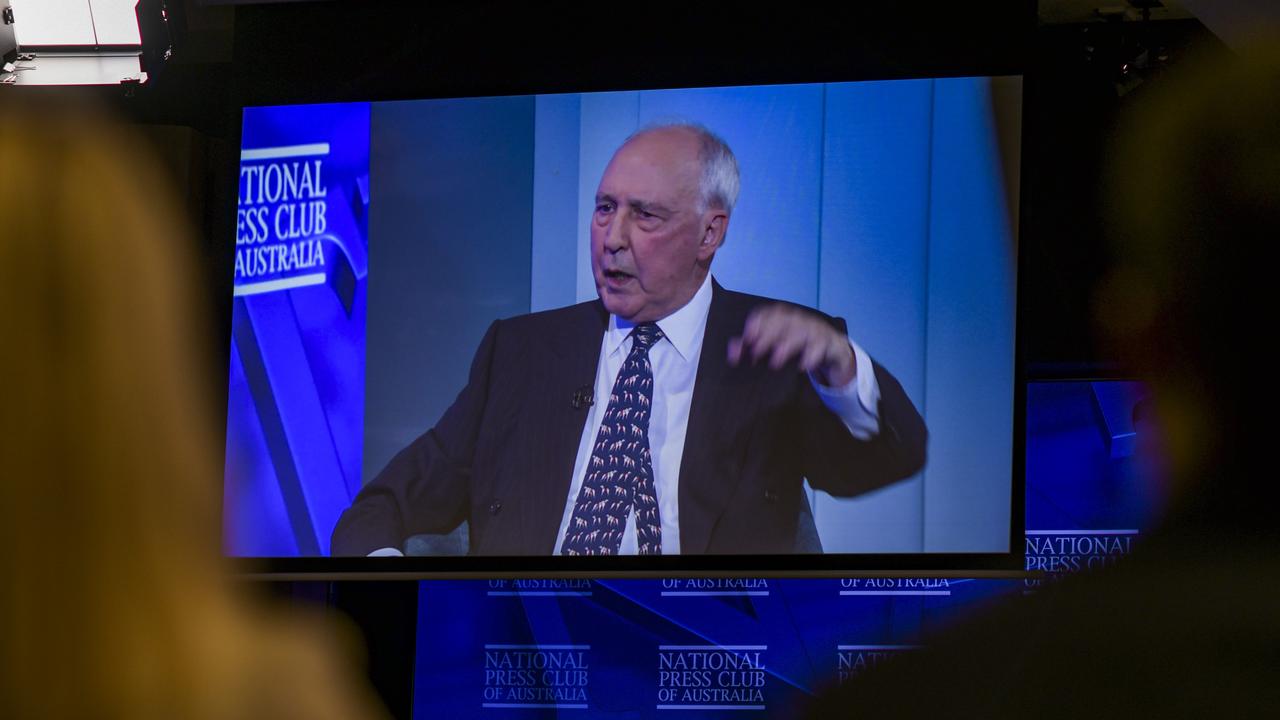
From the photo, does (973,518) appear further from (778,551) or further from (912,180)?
(912,180)

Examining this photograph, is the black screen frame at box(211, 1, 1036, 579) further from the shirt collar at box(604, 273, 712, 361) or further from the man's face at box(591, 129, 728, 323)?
the shirt collar at box(604, 273, 712, 361)

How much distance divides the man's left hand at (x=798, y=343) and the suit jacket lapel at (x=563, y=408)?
41 cm

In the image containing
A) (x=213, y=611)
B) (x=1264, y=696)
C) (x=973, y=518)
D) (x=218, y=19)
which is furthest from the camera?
(x=218, y=19)

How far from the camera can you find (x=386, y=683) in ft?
13.1

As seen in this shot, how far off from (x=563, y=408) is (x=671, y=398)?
0.30 metres

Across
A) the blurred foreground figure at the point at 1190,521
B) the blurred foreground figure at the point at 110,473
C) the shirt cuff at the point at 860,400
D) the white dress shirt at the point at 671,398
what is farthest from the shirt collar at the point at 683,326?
the blurred foreground figure at the point at 1190,521

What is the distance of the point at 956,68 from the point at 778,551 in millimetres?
1413

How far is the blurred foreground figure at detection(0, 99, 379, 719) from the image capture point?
89cm

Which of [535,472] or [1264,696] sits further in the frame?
[535,472]

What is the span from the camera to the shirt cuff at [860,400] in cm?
321

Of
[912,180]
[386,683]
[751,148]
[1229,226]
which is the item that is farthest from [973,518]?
[1229,226]

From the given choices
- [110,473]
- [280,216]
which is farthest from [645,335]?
[110,473]

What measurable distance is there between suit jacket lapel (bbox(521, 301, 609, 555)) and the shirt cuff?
0.67m

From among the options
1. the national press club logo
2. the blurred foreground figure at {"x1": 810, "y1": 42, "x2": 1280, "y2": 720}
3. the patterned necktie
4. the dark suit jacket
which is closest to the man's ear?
the dark suit jacket
